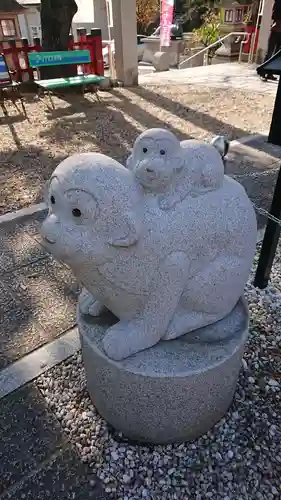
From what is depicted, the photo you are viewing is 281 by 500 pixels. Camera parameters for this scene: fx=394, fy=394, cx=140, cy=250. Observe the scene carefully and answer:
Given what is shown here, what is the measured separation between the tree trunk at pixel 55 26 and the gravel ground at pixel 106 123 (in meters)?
1.03

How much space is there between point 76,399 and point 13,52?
29.9 ft

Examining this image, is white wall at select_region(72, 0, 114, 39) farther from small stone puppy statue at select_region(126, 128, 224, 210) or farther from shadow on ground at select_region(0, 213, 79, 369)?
small stone puppy statue at select_region(126, 128, 224, 210)

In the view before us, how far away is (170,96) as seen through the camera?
980 centimetres

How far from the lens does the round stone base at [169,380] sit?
6.37 ft

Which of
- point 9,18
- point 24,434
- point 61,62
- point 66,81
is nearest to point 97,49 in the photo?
point 61,62

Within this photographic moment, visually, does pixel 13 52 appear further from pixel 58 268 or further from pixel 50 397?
pixel 50 397

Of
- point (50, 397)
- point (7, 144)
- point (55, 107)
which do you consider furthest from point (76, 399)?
point (55, 107)

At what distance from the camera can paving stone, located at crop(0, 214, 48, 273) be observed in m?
3.87

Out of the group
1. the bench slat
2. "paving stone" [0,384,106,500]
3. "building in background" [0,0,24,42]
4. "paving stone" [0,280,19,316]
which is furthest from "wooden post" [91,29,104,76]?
"paving stone" [0,384,106,500]

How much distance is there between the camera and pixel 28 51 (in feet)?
31.3

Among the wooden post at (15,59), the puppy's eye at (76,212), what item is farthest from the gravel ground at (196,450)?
the wooden post at (15,59)

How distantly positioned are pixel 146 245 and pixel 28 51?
9559 mm

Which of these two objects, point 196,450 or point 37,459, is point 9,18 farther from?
point 196,450

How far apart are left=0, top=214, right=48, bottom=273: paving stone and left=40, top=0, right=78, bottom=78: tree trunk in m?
7.15
